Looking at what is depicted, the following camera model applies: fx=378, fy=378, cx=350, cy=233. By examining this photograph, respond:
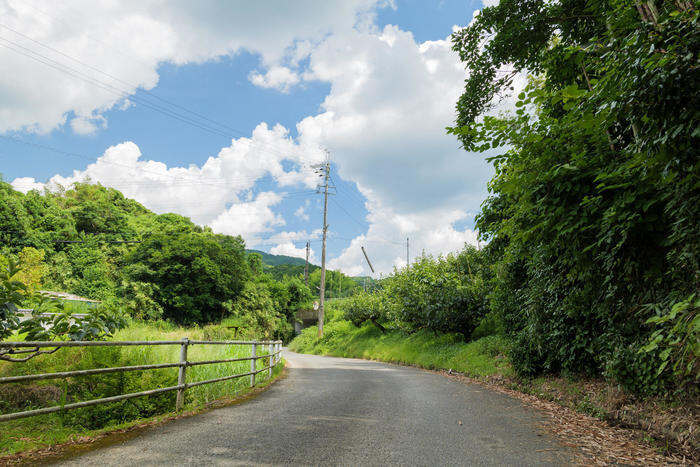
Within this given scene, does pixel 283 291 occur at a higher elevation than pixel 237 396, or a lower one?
higher

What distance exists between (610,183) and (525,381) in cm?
703

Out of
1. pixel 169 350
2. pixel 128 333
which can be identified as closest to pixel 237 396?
pixel 169 350

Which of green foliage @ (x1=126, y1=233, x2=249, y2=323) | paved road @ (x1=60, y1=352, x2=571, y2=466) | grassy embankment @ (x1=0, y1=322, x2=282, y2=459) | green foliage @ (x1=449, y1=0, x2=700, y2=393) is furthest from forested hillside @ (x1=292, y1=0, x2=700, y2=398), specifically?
green foliage @ (x1=126, y1=233, x2=249, y2=323)

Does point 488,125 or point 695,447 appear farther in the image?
point 488,125

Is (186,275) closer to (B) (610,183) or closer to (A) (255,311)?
(A) (255,311)

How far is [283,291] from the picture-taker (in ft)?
178

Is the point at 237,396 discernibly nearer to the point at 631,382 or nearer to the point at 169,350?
the point at 169,350

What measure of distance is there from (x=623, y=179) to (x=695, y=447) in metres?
3.46

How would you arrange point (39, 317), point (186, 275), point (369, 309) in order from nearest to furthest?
point (39, 317)
point (369, 309)
point (186, 275)

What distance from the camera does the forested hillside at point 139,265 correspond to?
3503 cm

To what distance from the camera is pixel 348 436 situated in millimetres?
5043

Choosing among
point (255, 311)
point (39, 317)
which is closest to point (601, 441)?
point (39, 317)

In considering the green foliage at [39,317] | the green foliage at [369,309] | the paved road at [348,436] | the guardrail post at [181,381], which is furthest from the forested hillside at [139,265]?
the paved road at [348,436]

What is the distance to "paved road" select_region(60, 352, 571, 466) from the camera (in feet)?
13.6
